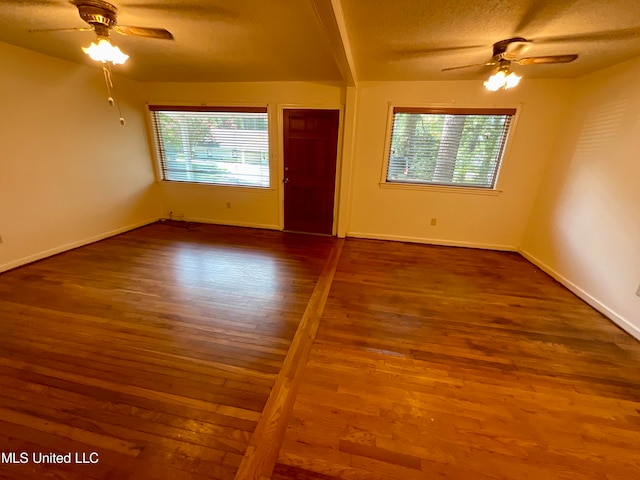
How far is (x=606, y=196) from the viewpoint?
2.61 metres

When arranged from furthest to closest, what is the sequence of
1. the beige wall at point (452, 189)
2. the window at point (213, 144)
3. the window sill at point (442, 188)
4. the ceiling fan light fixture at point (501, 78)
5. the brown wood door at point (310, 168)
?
1. the window at point (213, 144)
2. the brown wood door at point (310, 168)
3. the window sill at point (442, 188)
4. the beige wall at point (452, 189)
5. the ceiling fan light fixture at point (501, 78)

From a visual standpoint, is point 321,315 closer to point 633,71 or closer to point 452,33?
point 452,33

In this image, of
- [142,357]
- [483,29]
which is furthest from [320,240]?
[483,29]

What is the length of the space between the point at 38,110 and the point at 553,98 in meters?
6.16

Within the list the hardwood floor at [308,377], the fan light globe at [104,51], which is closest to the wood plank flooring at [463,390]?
the hardwood floor at [308,377]

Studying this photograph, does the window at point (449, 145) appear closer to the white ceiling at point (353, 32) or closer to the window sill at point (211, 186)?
the white ceiling at point (353, 32)

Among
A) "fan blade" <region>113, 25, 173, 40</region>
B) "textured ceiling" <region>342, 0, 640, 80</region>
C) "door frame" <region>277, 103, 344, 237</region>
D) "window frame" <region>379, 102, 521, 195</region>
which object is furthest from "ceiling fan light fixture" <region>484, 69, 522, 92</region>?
"fan blade" <region>113, 25, 173, 40</region>

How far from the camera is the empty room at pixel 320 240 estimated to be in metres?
1.34

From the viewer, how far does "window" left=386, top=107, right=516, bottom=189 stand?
3.53m

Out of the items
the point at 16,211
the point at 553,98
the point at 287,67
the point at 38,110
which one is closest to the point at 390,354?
the point at 287,67

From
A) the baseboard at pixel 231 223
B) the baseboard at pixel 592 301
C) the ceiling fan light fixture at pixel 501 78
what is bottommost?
the baseboard at pixel 592 301

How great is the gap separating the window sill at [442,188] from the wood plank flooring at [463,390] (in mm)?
1593

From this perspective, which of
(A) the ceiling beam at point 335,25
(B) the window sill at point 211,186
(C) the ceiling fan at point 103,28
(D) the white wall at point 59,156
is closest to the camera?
(A) the ceiling beam at point 335,25

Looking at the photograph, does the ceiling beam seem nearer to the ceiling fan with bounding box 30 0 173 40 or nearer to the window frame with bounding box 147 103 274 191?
the ceiling fan with bounding box 30 0 173 40
